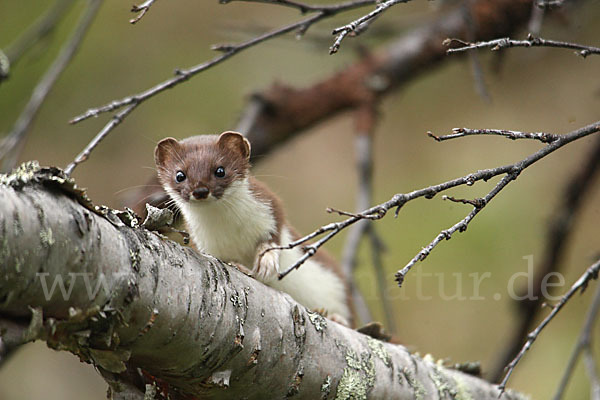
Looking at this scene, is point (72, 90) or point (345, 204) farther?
point (345, 204)

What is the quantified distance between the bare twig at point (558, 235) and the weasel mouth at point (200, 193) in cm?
281

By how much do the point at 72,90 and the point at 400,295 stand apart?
3.39 meters

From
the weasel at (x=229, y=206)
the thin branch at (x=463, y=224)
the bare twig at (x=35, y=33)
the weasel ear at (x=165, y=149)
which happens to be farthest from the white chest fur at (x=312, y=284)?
the bare twig at (x=35, y=33)

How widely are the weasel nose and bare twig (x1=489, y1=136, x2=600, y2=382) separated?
9.22 feet

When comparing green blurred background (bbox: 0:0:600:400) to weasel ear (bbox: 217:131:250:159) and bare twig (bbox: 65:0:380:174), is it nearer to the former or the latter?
weasel ear (bbox: 217:131:250:159)

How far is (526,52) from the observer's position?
6.10 metres

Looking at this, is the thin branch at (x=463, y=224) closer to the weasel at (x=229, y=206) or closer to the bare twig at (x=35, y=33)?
the weasel at (x=229, y=206)

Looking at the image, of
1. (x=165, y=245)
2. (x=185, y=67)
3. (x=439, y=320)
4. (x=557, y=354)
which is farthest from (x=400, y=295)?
(x=165, y=245)

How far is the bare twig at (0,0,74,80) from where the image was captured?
154 inches

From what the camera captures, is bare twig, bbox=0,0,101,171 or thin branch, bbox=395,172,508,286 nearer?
thin branch, bbox=395,172,508,286

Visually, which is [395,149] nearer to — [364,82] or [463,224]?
[364,82]

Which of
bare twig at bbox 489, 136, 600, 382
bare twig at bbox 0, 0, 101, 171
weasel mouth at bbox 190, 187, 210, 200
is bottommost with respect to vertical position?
bare twig at bbox 489, 136, 600, 382

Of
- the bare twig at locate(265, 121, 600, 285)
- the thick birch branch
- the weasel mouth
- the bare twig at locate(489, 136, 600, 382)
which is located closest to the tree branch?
the bare twig at locate(489, 136, 600, 382)

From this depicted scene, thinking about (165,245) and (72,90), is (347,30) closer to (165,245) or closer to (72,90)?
(165,245)
